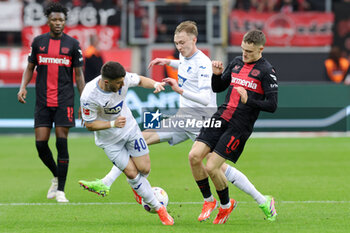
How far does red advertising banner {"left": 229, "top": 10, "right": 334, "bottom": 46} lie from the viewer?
23.3m

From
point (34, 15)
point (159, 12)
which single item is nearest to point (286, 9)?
point (159, 12)

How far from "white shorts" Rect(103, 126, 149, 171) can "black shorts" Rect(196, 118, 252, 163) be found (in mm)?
641

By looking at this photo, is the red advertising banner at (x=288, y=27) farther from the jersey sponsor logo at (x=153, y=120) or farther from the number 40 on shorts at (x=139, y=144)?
the number 40 on shorts at (x=139, y=144)

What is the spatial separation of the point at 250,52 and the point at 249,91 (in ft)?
1.33

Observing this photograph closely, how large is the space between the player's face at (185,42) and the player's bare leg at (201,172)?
1327mm

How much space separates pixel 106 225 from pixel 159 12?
59.9 ft

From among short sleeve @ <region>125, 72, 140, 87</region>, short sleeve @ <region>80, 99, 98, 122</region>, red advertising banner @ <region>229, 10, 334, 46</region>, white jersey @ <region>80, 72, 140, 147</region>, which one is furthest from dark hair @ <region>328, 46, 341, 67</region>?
short sleeve @ <region>80, 99, 98, 122</region>

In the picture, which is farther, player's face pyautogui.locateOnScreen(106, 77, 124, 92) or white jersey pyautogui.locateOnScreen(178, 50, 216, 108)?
white jersey pyautogui.locateOnScreen(178, 50, 216, 108)

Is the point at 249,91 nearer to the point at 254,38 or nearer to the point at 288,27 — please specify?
the point at 254,38

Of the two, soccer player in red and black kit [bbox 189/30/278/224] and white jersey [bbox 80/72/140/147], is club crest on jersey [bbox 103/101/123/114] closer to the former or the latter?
white jersey [bbox 80/72/140/147]

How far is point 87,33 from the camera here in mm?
23172

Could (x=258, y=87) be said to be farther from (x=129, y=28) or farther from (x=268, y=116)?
(x=129, y=28)

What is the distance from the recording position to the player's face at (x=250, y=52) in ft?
23.1

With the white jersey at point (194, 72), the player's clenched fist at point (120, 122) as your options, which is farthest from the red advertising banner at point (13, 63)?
the player's clenched fist at point (120, 122)
